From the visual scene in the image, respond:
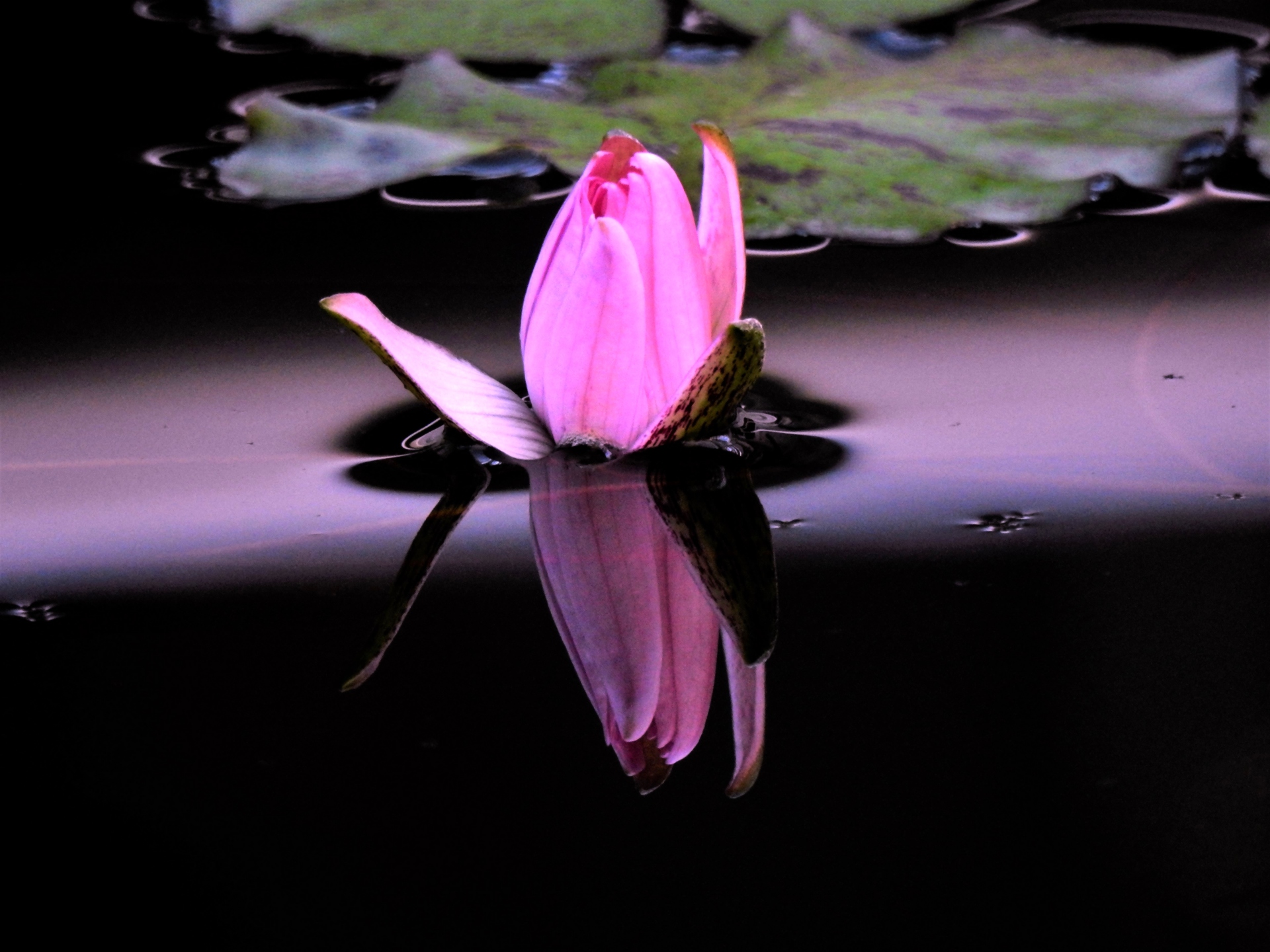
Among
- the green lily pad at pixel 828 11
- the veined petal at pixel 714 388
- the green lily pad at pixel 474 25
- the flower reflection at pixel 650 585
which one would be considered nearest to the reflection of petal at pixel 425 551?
the flower reflection at pixel 650 585

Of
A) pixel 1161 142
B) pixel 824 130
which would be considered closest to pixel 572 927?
pixel 824 130

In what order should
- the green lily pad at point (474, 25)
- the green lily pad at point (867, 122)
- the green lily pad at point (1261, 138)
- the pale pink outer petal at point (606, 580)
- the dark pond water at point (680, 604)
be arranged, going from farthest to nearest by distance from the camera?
the green lily pad at point (474, 25) → the green lily pad at point (1261, 138) → the green lily pad at point (867, 122) → the pale pink outer petal at point (606, 580) → the dark pond water at point (680, 604)

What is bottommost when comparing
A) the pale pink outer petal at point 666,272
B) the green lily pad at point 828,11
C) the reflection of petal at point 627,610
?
the reflection of petal at point 627,610

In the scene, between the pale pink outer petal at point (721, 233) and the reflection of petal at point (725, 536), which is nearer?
the reflection of petal at point (725, 536)

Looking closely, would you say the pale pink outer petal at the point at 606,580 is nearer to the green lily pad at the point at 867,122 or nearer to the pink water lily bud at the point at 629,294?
the pink water lily bud at the point at 629,294

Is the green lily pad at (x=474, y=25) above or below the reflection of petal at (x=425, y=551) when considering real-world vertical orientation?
above
